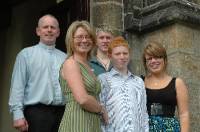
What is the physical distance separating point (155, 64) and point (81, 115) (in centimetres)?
91

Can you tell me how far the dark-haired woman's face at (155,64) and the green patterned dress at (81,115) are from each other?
2.29ft

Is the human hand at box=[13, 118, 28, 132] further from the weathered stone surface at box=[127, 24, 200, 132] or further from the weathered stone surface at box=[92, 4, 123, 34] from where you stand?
the weathered stone surface at box=[92, 4, 123, 34]

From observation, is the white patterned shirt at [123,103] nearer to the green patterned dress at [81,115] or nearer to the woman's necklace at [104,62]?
the green patterned dress at [81,115]

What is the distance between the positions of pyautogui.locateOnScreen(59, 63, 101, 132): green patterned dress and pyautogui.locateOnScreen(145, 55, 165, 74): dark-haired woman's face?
0.70 m

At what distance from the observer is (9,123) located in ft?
27.4

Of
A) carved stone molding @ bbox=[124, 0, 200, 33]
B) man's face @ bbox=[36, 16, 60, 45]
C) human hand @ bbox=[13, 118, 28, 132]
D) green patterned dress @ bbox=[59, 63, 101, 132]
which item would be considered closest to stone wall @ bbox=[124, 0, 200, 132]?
carved stone molding @ bbox=[124, 0, 200, 33]

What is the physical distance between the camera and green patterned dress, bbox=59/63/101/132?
11.2ft

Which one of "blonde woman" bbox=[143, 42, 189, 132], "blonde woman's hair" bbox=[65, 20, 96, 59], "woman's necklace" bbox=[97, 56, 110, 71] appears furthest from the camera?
"woman's necklace" bbox=[97, 56, 110, 71]

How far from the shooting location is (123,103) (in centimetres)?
371

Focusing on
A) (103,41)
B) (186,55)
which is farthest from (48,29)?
(186,55)

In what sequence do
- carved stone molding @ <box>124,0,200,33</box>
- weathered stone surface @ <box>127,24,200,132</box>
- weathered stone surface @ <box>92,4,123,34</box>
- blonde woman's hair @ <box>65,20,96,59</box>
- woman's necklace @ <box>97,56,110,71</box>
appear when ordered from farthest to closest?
weathered stone surface @ <box>92,4,123,34</box>, carved stone molding @ <box>124,0,200,33</box>, weathered stone surface @ <box>127,24,200,132</box>, woman's necklace @ <box>97,56,110,71</box>, blonde woman's hair @ <box>65,20,96,59</box>

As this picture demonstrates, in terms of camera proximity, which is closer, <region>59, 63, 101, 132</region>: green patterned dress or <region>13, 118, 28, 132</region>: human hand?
<region>59, 63, 101, 132</region>: green patterned dress

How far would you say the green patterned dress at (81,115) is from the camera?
3.42 metres

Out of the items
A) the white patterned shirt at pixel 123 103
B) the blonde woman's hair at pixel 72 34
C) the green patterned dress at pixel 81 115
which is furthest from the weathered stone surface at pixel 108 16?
the green patterned dress at pixel 81 115
